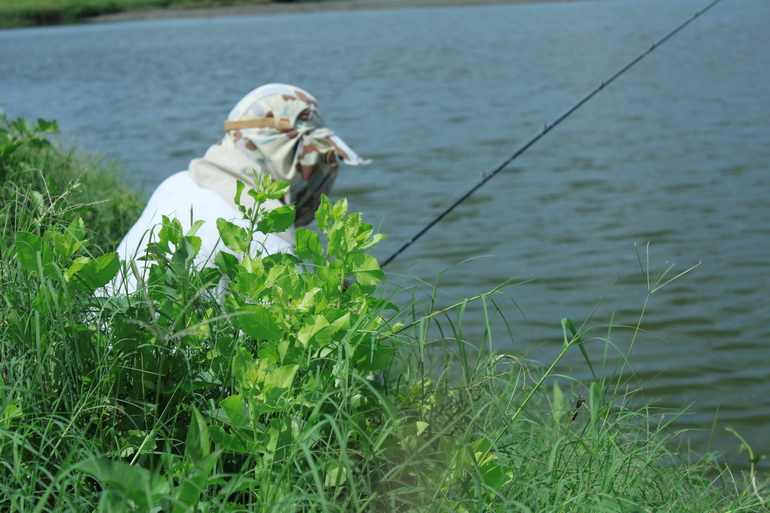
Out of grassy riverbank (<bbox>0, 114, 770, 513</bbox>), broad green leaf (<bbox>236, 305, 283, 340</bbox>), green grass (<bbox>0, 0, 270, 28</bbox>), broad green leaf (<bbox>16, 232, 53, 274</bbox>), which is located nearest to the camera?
grassy riverbank (<bbox>0, 114, 770, 513</bbox>)

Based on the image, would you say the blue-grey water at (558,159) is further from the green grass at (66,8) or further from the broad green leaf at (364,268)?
the green grass at (66,8)

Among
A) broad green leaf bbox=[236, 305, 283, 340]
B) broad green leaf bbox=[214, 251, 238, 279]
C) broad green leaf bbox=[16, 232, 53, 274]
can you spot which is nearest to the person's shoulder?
broad green leaf bbox=[214, 251, 238, 279]

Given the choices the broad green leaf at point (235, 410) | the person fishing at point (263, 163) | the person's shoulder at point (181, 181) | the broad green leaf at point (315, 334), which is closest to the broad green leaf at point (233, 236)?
the broad green leaf at point (315, 334)

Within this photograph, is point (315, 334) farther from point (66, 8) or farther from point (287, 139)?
point (66, 8)

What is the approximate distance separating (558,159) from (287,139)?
23.8ft

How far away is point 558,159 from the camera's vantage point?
10367 millimetres

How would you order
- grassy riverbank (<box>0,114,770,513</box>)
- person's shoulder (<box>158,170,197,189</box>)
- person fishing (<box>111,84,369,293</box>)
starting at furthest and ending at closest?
person's shoulder (<box>158,170,197,189</box>) → person fishing (<box>111,84,369,293</box>) → grassy riverbank (<box>0,114,770,513</box>)

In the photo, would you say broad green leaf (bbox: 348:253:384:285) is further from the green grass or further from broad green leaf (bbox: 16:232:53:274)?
the green grass

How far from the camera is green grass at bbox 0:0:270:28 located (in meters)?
54.4

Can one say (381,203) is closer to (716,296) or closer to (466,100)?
(716,296)

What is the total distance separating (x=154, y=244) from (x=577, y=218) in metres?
6.39

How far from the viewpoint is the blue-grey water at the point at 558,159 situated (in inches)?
213

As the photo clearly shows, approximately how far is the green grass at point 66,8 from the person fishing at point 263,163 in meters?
54.5

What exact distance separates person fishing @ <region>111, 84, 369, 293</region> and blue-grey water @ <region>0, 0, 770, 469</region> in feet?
1.44
